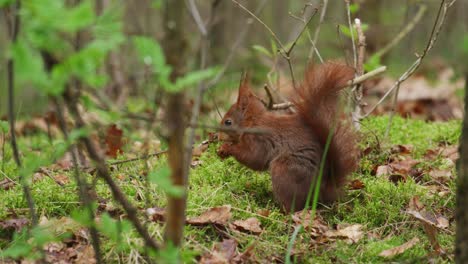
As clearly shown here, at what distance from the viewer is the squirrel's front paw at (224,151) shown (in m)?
3.47

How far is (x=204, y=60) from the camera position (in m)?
1.99

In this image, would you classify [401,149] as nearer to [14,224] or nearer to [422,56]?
[422,56]

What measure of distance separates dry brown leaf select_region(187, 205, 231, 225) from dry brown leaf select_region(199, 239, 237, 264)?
0.45 feet

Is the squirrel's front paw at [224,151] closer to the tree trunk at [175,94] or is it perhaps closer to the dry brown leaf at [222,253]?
the dry brown leaf at [222,253]

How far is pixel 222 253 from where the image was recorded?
8.43 feet

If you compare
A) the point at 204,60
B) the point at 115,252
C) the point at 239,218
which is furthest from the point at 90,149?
the point at 239,218

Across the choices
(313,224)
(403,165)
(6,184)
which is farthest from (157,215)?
(403,165)

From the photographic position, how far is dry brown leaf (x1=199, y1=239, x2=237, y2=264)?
2.48m

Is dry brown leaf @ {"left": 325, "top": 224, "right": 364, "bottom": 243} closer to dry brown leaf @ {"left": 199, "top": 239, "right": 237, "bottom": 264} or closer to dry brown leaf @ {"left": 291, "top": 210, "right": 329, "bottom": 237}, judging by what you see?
dry brown leaf @ {"left": 291, "top": 210, "right": 329, "bottom": 237}

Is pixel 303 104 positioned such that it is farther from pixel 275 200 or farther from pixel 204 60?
pixel 204 60

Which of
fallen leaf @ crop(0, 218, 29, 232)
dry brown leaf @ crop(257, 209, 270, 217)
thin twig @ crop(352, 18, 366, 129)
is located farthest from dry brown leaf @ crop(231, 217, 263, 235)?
thin twig @ crop(352, 18, 366, 129)

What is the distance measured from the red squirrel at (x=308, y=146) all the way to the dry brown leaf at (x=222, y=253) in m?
0.54

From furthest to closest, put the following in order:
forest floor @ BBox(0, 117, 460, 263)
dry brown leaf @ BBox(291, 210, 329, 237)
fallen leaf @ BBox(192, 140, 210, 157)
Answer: fallen leaf @ BBox(192, 140, 210, 157) < dry brown leaf @ BBox(291, 210, 329, 237) < forest floor @ BBox(0, 117, 460, 263)

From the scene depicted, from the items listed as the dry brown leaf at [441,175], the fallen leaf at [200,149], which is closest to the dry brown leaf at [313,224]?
the dry brown leaf at [441,175]
